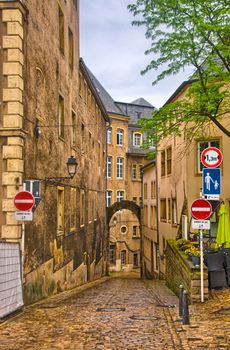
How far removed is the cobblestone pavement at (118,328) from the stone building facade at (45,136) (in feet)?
6.69

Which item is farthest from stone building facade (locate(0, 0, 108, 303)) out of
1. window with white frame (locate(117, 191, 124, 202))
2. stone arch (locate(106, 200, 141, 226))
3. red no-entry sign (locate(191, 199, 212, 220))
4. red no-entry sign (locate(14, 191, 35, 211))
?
window with white frame (locate(117, 191, 124, 202))

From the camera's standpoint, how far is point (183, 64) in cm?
1534

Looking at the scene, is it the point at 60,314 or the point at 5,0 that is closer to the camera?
the point at 60,314

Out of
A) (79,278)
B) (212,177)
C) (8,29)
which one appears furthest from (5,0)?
(79,278)

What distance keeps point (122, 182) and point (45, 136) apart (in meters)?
37.5

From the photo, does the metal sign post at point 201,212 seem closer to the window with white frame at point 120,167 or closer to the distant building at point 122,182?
the distant building at point 122,182

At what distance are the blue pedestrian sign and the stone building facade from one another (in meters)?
4.26

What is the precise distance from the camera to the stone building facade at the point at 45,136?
12688 mm

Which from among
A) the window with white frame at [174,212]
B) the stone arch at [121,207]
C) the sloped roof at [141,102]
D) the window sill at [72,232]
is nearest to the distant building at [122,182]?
the stone arch at [121,207]

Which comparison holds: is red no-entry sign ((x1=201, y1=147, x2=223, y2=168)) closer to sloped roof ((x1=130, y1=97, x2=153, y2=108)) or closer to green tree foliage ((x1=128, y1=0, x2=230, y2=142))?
green tree foliage ((x1=128, y1=0, x2=230, y2=142))

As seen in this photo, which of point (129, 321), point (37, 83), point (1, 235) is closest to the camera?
point (129, 321)

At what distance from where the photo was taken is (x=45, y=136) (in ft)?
52.0

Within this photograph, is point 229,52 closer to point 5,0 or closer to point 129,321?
point 5,0

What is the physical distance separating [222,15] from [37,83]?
19.4ft
